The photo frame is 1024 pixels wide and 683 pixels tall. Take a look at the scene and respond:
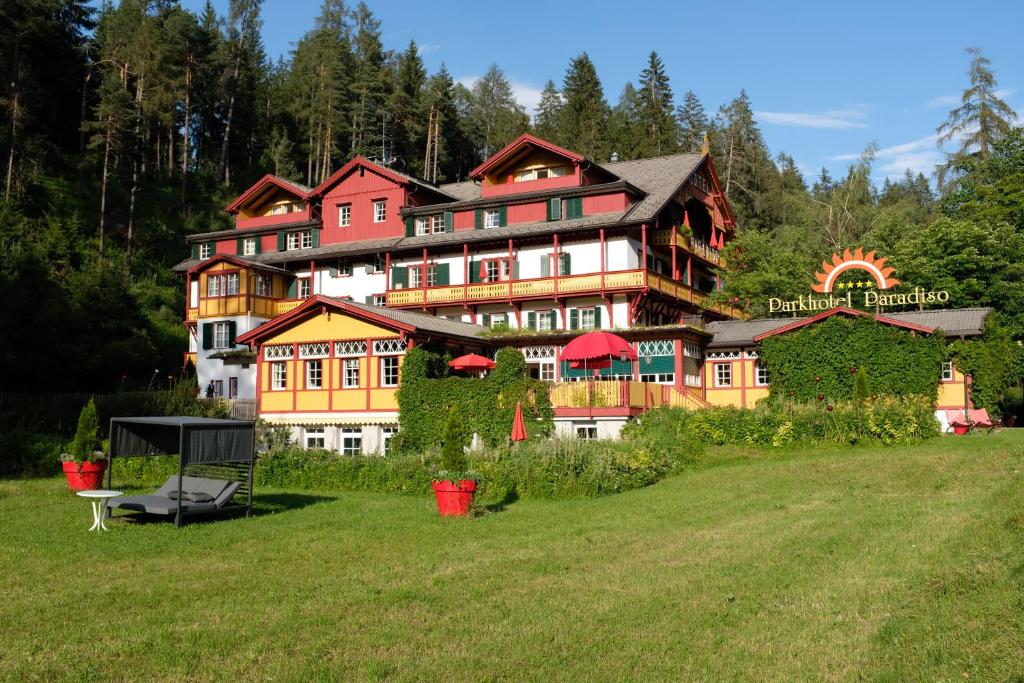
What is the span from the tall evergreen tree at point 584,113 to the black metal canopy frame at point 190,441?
54.9 meters

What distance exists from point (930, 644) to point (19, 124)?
60479 millimetres

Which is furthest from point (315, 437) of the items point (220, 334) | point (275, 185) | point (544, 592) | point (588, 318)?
point (544, 592)

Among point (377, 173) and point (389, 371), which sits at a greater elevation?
point (377, 173)

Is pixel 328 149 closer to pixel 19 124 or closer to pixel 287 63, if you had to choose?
pixel 19 124

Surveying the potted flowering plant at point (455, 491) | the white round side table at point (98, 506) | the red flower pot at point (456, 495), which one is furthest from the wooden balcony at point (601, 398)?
the white round side table at point (98, 506)

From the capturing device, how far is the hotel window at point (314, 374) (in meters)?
34.1

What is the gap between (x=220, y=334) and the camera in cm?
4488

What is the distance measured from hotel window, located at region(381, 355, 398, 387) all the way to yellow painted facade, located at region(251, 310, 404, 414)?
151mm

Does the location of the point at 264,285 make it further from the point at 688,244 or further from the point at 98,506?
the point at 98,506

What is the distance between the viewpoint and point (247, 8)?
280ft

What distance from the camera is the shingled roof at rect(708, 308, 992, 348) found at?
104ft

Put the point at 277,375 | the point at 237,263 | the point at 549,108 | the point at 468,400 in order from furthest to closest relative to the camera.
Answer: the point at 549,108 → the point at 237,263 → the point at 277,375 → the point at 468,400

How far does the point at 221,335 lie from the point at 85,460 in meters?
23.0

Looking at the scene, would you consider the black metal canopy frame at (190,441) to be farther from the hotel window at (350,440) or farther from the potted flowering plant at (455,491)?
the hotel window at (350,440)
